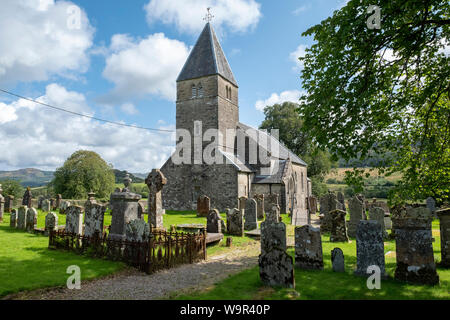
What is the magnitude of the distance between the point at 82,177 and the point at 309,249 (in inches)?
1387

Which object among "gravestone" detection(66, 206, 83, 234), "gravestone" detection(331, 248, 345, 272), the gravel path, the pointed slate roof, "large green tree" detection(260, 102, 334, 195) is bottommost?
the gravel path

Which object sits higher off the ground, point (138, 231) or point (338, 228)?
point (138, 231)

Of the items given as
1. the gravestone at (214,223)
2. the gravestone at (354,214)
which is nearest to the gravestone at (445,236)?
the gravestone at (354,214)

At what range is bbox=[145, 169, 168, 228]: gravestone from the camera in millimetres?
11990

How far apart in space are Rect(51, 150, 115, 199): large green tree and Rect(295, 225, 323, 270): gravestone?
34.2m

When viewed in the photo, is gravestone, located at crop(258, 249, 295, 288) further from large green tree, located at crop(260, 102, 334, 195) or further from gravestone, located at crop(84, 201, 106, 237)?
large green tree, located at crop(260, 102, 334, 195)

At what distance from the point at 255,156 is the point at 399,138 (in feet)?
64.2

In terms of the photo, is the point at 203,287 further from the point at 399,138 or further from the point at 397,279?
the point at 399,138

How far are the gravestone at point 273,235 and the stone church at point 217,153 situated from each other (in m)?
14.9

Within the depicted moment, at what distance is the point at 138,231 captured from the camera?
24.7 ft

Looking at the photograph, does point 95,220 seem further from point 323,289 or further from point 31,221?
point 323,289

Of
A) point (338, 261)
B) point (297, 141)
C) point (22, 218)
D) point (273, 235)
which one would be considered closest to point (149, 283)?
point (273, 235)

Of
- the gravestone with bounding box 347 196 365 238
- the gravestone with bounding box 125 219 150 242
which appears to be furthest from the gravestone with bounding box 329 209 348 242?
the gravestone with bounding box 125 219 150 242

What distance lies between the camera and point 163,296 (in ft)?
18.1
